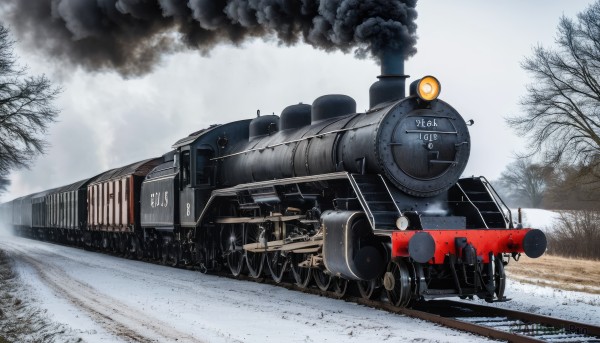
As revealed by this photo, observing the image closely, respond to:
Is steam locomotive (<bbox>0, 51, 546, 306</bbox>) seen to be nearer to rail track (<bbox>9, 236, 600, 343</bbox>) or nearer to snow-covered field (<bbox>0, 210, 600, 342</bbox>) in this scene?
rail track (<bbox>9, 236, 600, 343</bbox>)

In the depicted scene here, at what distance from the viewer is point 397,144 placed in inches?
408

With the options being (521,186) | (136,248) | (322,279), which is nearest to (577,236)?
(136,248)

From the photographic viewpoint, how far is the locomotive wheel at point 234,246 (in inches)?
604

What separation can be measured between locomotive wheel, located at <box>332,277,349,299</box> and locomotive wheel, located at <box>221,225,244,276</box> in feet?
12.5

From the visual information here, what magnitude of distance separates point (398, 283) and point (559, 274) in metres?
7.56

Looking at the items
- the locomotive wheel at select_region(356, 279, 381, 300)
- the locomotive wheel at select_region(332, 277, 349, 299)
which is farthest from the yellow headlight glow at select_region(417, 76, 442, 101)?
the locomotive wheel at select_region(332, 277, 349, 299)

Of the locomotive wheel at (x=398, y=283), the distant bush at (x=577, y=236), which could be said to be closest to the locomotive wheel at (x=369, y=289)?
the locomotive wheel at (x=398, y=283)

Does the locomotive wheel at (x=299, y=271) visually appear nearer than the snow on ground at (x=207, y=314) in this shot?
No

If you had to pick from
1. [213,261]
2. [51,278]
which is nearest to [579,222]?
[213,261]

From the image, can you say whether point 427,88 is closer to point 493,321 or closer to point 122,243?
point 493,321

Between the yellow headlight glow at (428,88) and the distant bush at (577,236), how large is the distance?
15751 millimetres

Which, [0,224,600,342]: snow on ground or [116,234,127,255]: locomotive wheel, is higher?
[116,234,127,255]: locomotive wheel

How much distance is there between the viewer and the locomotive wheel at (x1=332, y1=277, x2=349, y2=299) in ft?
37.4

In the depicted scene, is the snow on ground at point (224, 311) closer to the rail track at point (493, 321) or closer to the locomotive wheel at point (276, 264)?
the rail track at point (493, 321)
